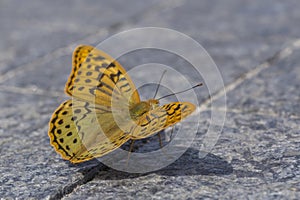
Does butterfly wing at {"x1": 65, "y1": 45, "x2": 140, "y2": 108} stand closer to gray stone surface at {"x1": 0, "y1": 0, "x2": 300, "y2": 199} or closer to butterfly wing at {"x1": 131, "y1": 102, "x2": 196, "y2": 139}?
gray stone surface at {"x1": 0, "y1": 0, "x2": 300, "y2": 199}

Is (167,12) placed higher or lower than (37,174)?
higher

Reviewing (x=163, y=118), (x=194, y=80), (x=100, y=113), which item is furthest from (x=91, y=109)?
(x=194, y=80)

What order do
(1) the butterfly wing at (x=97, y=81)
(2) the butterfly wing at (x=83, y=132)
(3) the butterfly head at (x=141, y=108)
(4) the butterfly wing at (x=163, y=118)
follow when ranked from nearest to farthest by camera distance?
(4) the butterfly wing at (x=163, y=118) → (2) the butterfly wing at (x=83, y=132) → (3) the butterfly head at (x=141, y=108) → (1) the butterfly wing at (x=97, y=81)

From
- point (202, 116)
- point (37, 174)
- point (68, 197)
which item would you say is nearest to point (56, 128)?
point (37, 174)

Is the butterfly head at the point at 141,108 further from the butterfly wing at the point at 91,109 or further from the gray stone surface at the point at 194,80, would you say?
the gray stone surface at the point at 194,80

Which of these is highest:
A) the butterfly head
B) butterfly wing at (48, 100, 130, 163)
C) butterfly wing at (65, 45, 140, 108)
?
butterfly wing at (65, 45, 140, 108)

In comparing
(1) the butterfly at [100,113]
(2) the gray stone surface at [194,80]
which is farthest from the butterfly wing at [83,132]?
(2) the gray stone surface at [194,80]

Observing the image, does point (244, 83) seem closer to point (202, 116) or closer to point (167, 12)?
point (202, 116)

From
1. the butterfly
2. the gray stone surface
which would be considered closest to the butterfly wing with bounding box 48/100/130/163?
the butterfly
